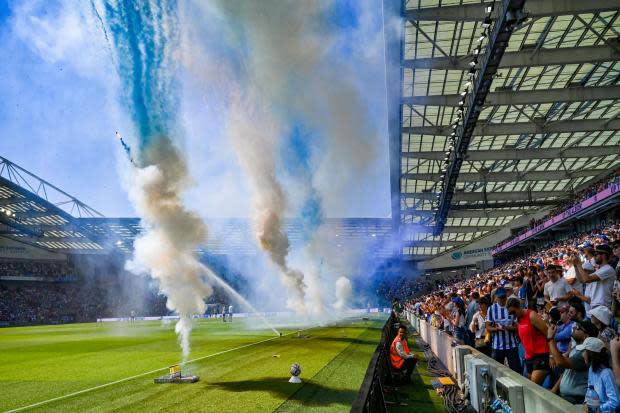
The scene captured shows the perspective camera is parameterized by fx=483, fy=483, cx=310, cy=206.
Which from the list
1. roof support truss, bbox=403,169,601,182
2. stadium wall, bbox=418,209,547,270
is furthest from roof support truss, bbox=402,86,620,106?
stadium wall, bbox=418,209,547,270

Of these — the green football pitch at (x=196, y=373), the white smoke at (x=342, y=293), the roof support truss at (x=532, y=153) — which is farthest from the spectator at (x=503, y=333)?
the white smoke at (x=342, y=293)

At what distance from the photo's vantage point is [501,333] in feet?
27.4

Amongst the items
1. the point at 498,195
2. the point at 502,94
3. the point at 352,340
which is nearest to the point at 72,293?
the point at 352,340

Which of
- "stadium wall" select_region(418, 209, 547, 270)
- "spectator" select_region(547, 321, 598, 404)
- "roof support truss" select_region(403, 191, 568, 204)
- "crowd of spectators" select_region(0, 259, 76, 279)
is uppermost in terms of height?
"roof support truss" select_region(403, 191, 568, 204)

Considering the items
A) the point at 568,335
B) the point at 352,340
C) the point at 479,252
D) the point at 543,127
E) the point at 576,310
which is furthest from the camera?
the point at 479,252

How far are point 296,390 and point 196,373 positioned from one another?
3862 mm

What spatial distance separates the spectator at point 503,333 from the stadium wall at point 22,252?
61229mm

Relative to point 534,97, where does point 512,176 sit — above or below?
below

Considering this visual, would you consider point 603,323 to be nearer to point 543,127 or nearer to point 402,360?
point 402,360

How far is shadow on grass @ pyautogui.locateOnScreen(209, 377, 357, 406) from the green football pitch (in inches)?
0.8

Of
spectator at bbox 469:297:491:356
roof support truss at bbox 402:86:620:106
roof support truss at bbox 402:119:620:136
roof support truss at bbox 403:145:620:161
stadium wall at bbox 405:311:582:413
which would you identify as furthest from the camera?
roof support truss at bbox 403:145:620:161

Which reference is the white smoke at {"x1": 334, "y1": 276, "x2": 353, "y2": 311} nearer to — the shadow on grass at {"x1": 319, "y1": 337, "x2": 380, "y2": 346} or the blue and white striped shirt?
the shadow on grass at {"x1": 319, "y1": 337, "x2": 380, "y2": 346}

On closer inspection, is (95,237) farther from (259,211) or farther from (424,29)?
(424,29)

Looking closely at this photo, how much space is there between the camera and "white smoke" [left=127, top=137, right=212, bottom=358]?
13.5 meters
